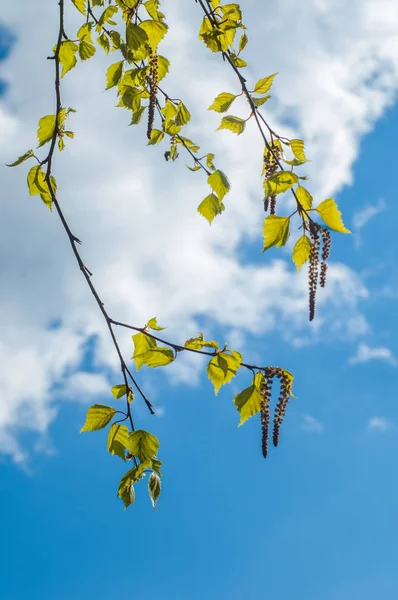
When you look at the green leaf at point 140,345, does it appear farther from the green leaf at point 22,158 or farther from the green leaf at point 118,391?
the green leaf at point 22,158

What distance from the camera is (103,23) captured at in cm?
445

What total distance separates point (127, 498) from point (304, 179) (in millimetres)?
1883

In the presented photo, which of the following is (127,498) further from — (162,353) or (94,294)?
(94,294)

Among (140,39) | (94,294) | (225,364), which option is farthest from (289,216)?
(140,39)

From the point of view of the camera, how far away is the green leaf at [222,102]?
384cm

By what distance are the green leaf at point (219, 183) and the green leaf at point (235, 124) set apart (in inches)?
13.9

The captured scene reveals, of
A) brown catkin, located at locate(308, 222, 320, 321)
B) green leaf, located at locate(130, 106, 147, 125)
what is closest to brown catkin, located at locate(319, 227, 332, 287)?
brown catkin, located at locate(308, 222, 320, 321)

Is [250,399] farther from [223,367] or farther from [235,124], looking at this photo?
[235,124]

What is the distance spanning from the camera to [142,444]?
10.7 feet

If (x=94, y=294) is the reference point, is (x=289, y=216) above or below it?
above

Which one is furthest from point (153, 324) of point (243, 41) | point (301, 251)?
point (243, 41)

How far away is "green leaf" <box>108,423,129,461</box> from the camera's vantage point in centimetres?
347

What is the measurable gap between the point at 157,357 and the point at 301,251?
→ 95cm

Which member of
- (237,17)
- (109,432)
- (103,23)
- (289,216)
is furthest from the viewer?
(103,23)
